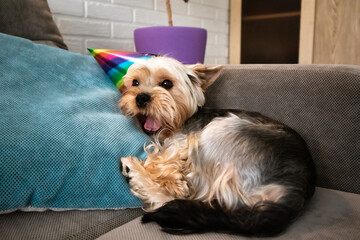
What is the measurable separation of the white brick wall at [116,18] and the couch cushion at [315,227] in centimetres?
163

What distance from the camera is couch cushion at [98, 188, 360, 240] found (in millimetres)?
715

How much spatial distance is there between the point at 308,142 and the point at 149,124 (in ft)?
1.92

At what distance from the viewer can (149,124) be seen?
1.24 metres

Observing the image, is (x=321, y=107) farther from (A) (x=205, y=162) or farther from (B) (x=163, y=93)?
(B) (x=163, y=93)

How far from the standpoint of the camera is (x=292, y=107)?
1.12m

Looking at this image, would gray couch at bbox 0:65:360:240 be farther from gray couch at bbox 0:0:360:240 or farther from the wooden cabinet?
the wooden cabinet

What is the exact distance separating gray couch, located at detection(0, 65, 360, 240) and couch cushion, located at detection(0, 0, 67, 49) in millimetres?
736

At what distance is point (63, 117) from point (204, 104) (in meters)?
0.69

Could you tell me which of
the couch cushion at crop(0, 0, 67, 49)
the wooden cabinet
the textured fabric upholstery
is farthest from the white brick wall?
the textured fabric upholstery

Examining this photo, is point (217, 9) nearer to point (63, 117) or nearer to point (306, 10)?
point (306, 10)

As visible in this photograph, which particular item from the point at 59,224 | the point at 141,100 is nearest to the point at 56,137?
the point at 59,224

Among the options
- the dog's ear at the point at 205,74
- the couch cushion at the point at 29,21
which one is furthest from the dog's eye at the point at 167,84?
the couch cushion at the point at 29,21

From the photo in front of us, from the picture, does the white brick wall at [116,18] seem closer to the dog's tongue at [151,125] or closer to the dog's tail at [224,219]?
the dog's tongue at [151,125]

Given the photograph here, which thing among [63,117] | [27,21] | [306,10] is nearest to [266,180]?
[63,117]
